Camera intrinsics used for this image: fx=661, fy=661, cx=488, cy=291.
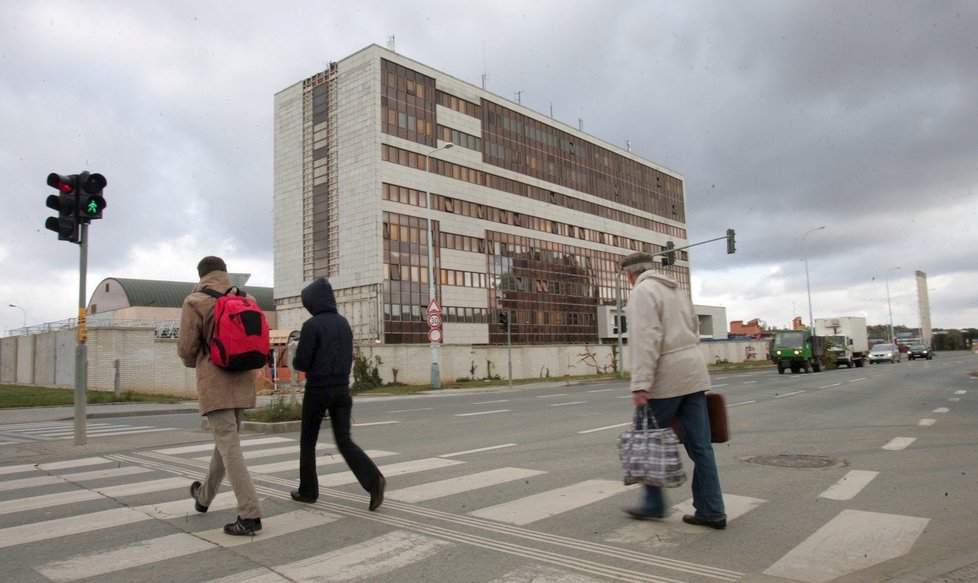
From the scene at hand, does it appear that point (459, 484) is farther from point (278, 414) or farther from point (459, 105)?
point (459, 105)

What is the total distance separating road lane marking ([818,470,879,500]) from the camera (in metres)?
5.65

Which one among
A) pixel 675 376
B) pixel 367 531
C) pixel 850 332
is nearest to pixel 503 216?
pixel 850 332

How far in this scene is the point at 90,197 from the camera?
10.0 meters

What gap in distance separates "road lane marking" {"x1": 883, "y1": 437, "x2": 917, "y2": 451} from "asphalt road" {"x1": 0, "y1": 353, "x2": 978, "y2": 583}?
0.06 metres

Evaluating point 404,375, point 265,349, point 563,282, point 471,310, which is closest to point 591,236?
point 563,282

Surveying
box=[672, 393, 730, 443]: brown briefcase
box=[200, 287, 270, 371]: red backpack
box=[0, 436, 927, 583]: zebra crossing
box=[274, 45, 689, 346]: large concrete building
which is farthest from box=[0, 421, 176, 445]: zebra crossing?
box=[274, 45, 689, 346]: large concrete building

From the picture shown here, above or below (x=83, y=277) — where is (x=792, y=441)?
below

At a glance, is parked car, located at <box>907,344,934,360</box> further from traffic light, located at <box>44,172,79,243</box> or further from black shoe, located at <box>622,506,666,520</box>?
traffic light, located at <box>44,172,79,243</box>

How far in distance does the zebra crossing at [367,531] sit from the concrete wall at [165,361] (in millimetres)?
24129

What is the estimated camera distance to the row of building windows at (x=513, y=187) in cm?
5362

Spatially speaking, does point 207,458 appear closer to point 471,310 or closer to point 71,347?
point 71,347

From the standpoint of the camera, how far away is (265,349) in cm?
469

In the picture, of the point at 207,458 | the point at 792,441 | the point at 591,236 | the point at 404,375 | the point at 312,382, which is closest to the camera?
the point at 312,382

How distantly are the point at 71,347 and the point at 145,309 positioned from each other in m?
33.7
